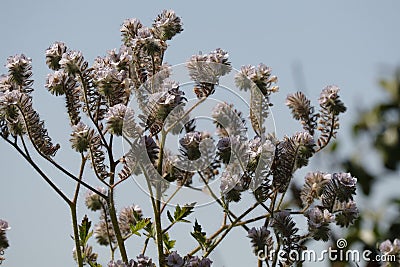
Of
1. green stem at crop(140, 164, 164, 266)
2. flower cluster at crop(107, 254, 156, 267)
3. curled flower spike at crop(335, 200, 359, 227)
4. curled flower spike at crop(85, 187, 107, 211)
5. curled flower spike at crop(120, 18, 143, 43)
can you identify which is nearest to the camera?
flower cluster at crop(107, 254, 156, 267)

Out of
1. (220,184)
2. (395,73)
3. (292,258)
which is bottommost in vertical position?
(292,258)

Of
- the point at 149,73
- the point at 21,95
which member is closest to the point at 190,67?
the point at 149,73

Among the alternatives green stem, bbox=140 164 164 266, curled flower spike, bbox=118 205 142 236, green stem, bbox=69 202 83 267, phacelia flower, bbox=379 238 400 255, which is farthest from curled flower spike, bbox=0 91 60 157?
phacelia flower, bbox=379 238 400 255

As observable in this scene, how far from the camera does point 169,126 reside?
2.15 m

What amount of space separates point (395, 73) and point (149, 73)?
172 cm

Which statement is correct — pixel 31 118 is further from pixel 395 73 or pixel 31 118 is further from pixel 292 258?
pixel 395 73

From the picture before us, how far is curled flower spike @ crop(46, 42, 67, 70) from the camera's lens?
2229 millimetres

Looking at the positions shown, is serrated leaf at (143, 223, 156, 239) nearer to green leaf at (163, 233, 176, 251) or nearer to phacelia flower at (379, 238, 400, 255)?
green leaf at (163, 233, 176, 251)

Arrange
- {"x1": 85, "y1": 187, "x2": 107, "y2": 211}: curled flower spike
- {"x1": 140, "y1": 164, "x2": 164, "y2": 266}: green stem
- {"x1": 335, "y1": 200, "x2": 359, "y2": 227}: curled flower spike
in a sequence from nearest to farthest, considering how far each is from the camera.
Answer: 1. {"x1": 140, "y1": 164, "x2": 164, "y2": 266}: green stem
2. {"x1": 335, "y1": 200, "x2": 359, "y2": 227}: curled flower spike
3. {"x1": 85, "y1": 187, "x2": 107, "y2": 211}: curled flower spike

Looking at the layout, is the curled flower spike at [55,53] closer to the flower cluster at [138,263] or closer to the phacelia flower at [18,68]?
the phacelia flower at [18,68]

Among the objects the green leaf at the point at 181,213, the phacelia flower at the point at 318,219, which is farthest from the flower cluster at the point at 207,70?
the phacelia flower at the point at 318,219

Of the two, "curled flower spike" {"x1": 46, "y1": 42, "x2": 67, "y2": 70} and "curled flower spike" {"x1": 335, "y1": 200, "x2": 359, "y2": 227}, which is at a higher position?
"curled flower spike" {"x1": 46, "y1": 42, "x2": 67, "y2": 70}

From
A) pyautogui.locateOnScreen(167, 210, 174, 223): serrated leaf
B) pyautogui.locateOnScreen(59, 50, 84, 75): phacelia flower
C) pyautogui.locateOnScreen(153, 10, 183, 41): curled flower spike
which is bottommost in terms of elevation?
pyautogui.locateOnScreen(167, 210, 174, 223): serrated leaf

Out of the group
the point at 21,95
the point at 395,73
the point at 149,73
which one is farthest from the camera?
the point at 395,73
